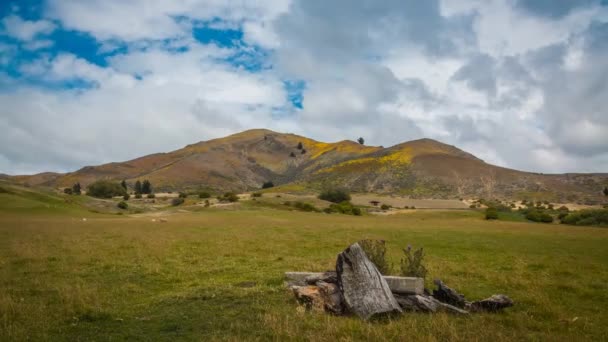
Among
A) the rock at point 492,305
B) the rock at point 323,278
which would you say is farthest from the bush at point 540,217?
the rock at point 323,278

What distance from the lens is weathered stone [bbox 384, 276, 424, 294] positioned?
10.9 meters

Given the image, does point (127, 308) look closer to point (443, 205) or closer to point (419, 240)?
point (419, 240)

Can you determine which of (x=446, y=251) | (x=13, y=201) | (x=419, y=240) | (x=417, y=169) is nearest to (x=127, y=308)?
(x=446, y=251)

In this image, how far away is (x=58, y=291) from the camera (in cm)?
1262

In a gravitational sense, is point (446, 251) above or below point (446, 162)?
below

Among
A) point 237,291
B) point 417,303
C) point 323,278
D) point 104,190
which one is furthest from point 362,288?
point 104,190

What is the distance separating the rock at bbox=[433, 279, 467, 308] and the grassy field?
1.10 m

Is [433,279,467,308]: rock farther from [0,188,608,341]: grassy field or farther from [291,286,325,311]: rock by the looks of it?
[291,286,325,311]: rock

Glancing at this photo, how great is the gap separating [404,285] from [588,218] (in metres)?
58.8

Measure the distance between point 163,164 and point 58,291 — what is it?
633 ft

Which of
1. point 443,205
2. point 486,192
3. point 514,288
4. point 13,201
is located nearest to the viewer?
point 514,288

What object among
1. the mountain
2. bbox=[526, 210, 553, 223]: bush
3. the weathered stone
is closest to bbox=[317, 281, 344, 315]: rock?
the weathered stone

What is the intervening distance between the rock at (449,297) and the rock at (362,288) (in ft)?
6.86

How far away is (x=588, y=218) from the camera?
183 feet
